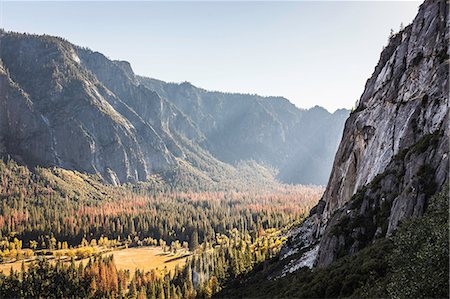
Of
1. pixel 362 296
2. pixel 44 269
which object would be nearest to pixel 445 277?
pixel 362 296

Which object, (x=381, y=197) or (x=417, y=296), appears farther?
(x=381, y=197)

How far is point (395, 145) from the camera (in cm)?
7712

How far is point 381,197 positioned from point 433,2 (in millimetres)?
61561

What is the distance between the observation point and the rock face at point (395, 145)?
54688 mm

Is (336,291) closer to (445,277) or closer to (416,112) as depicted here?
(445,277)

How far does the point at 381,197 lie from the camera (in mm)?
65625

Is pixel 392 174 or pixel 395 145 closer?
pixel 392 174

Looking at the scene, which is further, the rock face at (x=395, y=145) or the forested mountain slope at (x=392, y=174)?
the rock face at (x=395, y=145)

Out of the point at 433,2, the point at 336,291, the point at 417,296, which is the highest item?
the point at 433,2

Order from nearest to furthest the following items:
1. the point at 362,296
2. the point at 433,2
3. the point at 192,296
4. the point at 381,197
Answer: the point at 362,296 → the point at 381,197 → the point at 433,2 → the point at 192,296

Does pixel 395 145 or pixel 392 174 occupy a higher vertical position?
pixel 395 145

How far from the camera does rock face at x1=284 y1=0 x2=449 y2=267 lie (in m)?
54.7

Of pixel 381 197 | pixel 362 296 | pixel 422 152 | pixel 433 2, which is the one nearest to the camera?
pixel 362 296

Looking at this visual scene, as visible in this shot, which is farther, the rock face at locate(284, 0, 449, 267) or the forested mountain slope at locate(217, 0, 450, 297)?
the rock face at locate(284, 0, 449, 267)
